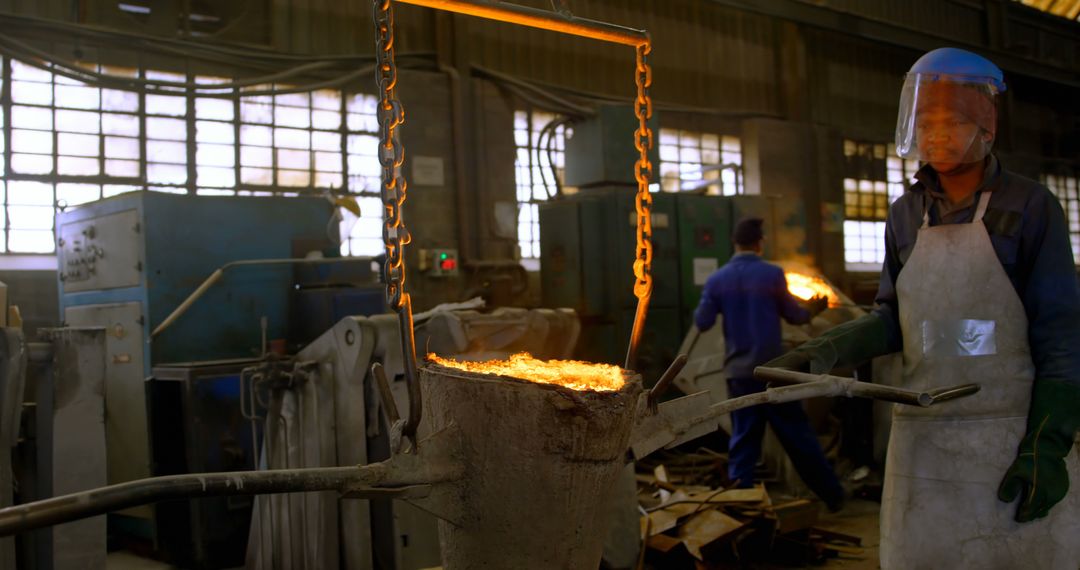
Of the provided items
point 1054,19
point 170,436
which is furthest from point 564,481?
point 1054,19

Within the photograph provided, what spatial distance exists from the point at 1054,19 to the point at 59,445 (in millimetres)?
14190

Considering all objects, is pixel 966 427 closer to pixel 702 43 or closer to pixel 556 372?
pixel 556 372

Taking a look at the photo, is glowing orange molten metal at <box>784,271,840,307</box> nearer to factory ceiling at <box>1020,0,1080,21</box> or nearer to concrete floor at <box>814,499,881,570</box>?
concrete floor at <box>814,499,881,570</box>

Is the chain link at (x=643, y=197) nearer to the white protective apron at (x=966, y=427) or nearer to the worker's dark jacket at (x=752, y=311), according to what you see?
the white protective apron at (x=966, y=427)

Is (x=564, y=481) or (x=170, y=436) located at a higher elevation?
(x=564, y=481)

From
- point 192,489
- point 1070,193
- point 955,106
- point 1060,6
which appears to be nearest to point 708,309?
point 955,106

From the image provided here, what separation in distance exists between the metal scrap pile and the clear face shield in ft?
6.94

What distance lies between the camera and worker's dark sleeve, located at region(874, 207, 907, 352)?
94.0 inches

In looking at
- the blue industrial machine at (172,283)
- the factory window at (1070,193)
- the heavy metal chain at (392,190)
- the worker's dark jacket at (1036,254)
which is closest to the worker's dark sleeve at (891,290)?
the worker's dark jacket at (1036,254)

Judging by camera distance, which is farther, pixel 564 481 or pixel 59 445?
pixel 59 445

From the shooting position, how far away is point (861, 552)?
4156 millimetres

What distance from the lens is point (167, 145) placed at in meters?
6.91

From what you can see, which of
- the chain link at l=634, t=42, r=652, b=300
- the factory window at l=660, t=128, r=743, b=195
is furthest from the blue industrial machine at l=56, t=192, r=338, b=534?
the factory window at l=660, t=128, r=743, b=195

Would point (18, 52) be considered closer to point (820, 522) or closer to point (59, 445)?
point (59, 445)
